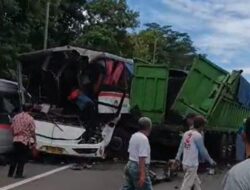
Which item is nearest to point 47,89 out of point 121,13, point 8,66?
point 8,66

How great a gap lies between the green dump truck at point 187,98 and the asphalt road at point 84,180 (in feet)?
5.64

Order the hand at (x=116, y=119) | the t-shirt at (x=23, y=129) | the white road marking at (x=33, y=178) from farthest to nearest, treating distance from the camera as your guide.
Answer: the hand at (x=116, y=119)
the t-shirt at (x=23, y=129)
the white road marking at (x=33, y=178)

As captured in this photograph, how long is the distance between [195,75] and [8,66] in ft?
33.2

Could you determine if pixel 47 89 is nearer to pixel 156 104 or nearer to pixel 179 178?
pixel 156 104

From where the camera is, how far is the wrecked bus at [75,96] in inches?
641

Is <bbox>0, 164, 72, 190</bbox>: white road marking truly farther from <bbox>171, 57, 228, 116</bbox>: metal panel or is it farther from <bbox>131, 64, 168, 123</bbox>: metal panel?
<bbox>171, 57, 228, 116</bbox>: metal panel

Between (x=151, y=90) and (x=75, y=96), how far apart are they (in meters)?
2.11

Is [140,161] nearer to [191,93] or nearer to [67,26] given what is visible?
[191,93]

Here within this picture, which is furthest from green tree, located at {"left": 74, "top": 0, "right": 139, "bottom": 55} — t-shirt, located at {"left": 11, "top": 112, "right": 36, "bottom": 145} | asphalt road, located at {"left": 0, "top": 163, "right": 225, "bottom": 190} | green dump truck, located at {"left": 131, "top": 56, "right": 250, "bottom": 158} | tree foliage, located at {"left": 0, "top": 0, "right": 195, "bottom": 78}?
t-shirt, located at {"left": 11, "top": 112, "right": 36, "bottom": 145}

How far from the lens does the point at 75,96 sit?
1695cm

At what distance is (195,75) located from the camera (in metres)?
16.6

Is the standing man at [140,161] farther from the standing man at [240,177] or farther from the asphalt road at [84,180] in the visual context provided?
the standing man at [240,177]

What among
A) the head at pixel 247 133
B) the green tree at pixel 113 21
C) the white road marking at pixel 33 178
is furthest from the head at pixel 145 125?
the green tree at pixel 113 21

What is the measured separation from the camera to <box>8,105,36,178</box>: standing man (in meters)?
13.6
